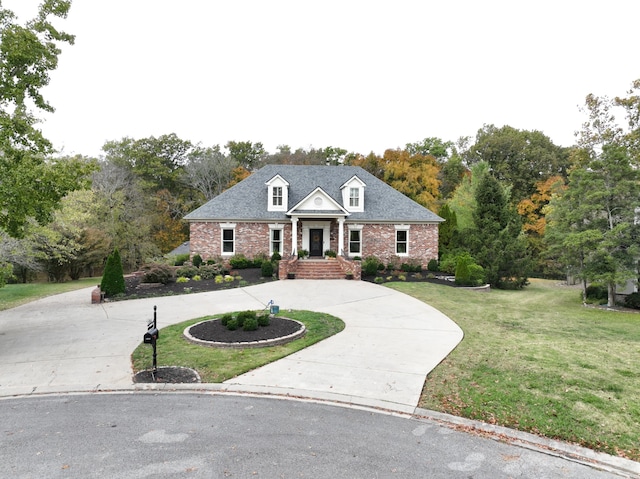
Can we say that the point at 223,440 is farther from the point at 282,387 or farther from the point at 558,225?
the point at 558,225

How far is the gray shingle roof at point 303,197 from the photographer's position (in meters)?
25.1

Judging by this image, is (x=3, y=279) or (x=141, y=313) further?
(x=141, y=313)

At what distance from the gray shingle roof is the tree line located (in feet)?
13.3

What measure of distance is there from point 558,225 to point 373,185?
13.1 m

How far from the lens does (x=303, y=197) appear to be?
2641 centimetres

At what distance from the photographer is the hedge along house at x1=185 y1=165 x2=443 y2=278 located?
974 inches

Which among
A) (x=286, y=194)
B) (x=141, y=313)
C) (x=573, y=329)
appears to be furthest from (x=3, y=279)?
(x=286, y=194)

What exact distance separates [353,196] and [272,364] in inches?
773

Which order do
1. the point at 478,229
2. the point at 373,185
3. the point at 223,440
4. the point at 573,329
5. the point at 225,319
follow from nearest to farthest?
the point at 223,440 < the point at 225,319 < the point at 573,329 < the point at 478,229 < the point at 373,185

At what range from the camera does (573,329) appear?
1090 cm

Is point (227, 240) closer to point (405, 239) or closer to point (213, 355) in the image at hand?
point (405, 239)

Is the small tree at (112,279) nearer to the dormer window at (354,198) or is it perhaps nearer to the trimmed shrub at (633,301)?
the dormer window at (354,198)

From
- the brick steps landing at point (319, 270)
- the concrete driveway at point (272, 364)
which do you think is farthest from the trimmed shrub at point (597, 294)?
the brick steps landing at point (319, 270)

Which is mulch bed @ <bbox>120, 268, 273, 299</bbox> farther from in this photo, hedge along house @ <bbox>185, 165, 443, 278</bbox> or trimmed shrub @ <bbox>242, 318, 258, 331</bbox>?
trimmed shrub @ <bbox>242, 318, 258, 331</bbox>
